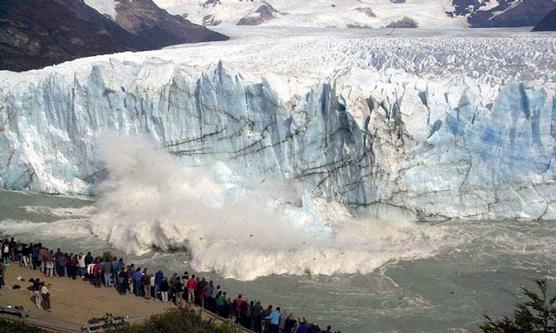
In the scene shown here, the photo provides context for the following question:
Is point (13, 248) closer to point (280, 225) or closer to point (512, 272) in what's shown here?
point (280, 225)

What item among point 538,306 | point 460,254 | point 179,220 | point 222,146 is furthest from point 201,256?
point 538,306

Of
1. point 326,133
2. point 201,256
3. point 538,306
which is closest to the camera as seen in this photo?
point 538,306

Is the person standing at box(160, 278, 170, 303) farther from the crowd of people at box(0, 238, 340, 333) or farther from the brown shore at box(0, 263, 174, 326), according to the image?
the brown shore at box(0, 263, 174, 326)

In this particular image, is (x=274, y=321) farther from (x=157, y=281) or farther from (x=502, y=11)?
(x=502, y=11)

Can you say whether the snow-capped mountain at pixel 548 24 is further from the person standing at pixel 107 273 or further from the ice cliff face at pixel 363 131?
the person standing at pixel 107 273

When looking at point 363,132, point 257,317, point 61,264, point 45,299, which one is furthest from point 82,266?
point 363,132
